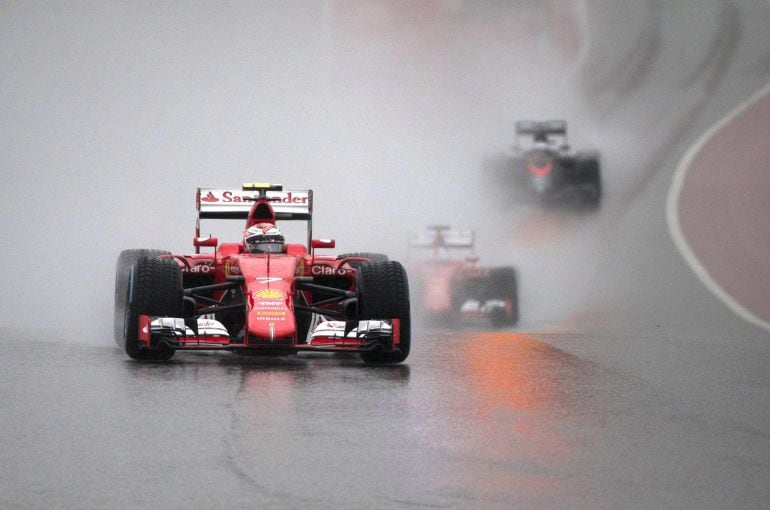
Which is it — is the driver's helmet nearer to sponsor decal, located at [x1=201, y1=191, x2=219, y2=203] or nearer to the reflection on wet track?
sponsor decal, located at [x1=201, y1=191, x2=219, y2=203]

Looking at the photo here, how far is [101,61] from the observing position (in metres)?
32.4

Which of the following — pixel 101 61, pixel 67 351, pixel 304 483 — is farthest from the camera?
pixel 101 61

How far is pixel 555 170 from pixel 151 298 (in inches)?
790

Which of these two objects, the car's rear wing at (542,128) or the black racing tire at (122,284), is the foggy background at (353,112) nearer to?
the car's rear wing at (542,128)

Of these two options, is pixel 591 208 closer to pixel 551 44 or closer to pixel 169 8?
pixel 551 44

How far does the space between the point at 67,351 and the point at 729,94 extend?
988 inches

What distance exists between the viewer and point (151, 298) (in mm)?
10922

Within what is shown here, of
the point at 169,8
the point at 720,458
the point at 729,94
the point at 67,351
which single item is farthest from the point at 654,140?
the point at 720,458

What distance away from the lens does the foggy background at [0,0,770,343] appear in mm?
31547

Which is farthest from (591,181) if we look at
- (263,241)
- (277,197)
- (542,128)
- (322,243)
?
(263,241)

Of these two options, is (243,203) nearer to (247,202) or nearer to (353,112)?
(247,202)

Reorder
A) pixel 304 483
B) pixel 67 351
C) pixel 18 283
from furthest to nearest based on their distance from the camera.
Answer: pixel 18 283, pixel 67 351, pixel 304 483

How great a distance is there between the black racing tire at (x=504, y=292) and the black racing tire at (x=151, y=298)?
10.2 meters

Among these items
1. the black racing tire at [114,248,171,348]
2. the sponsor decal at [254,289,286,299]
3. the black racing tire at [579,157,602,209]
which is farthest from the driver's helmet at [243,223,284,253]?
the black racing tire at [579,157,602,209]
